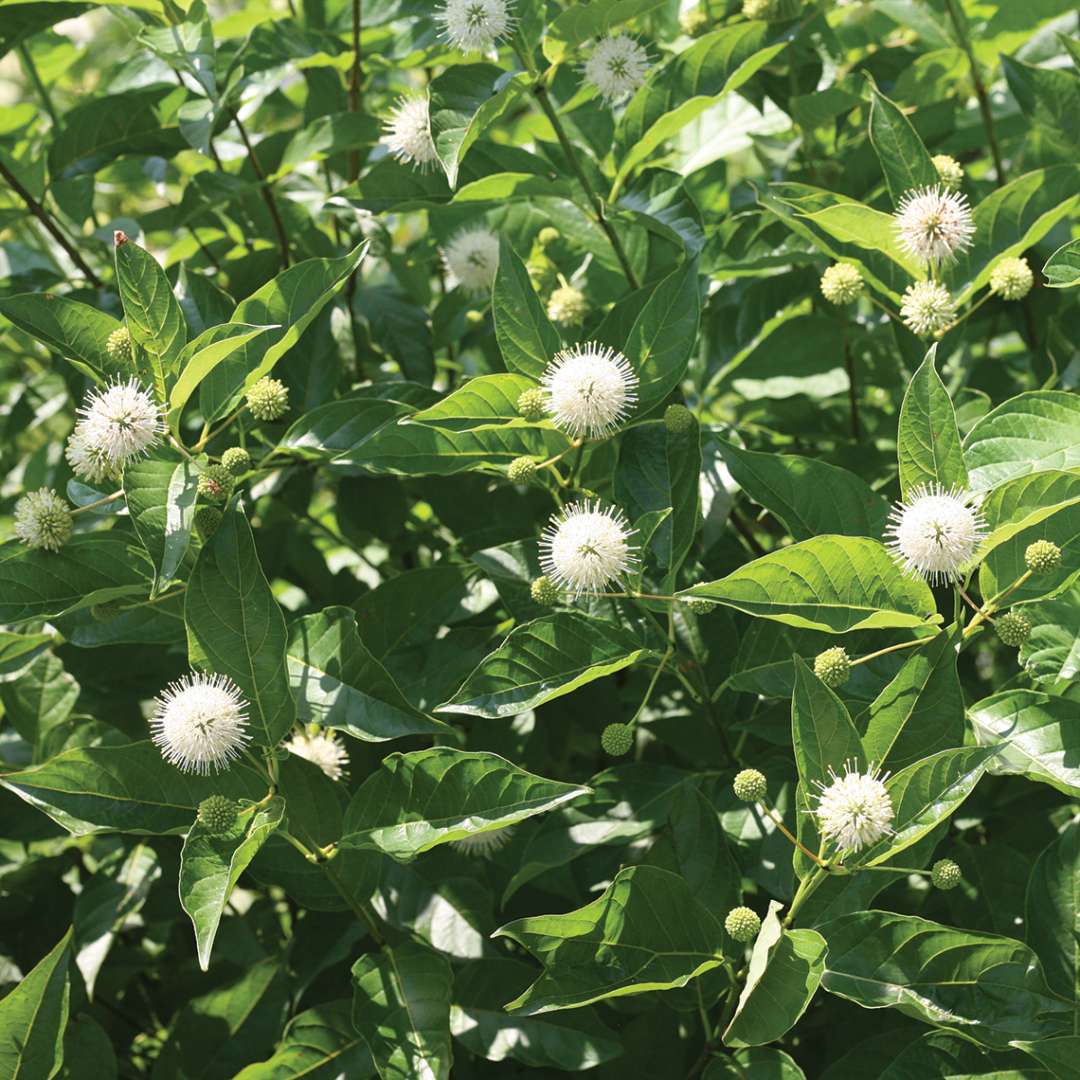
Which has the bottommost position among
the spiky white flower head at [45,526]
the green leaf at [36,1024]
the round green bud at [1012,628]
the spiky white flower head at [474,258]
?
the green leaf at [36,1024]

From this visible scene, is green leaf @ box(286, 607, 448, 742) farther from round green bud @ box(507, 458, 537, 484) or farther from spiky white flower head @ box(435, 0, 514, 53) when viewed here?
spiky white flower head @ box(435, 0, 514, 53)

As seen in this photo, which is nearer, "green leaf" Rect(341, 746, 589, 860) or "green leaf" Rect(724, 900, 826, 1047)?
"green leaf" Rect(724, 900, 826, 1047)

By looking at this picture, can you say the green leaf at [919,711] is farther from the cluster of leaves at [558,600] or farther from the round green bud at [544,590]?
the round green bud at [544,590]

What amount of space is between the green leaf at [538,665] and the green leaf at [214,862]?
0.30m

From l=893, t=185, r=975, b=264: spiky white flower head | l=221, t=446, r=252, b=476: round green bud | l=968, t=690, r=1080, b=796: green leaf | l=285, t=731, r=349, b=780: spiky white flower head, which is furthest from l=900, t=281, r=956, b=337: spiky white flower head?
l=285, t=731, r=349, b=780: spiky white flower head

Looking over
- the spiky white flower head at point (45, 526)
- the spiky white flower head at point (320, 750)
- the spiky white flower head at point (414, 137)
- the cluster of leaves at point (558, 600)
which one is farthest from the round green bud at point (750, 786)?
the spiky white flower head at point (414, 137)

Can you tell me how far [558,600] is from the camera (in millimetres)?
1930

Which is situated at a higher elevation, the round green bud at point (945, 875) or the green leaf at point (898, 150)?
the green leaf at point (898, 150)

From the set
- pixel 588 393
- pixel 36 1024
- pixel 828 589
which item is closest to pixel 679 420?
pixel 588 393

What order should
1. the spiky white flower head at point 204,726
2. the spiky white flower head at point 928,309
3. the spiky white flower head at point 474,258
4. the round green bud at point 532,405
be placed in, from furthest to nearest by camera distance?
1. the spiky white flower head at point 474,258
2. the spiky white flower head at point 928,309
3. the round green bud at point 532,405
4. the spiky white flower head at point 204,726

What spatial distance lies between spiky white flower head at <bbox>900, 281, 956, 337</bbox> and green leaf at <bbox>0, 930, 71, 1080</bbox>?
63.1 inches

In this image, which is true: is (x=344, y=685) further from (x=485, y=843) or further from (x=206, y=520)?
(x=485, y=843)

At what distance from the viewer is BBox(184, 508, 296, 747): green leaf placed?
1736 mm

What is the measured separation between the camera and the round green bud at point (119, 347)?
6.22 ft
